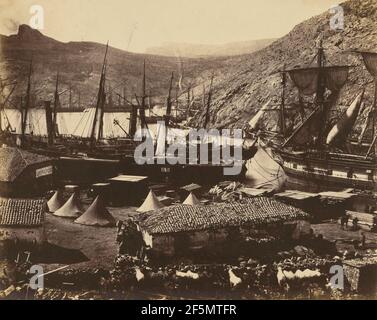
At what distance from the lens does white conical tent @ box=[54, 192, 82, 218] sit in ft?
25.1

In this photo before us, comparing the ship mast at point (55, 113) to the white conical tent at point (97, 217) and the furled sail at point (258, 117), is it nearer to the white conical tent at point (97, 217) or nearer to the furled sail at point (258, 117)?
the white conical tent at point (97, 217)

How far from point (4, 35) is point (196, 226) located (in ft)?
14.7

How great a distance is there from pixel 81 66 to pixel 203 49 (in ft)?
7.17

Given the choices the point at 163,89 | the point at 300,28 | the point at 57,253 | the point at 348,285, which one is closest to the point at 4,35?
the point at 163,89

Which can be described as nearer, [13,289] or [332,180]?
[13,289]

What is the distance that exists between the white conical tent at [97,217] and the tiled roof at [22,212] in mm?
709

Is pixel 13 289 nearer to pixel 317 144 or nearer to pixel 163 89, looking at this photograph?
pixel 163 89

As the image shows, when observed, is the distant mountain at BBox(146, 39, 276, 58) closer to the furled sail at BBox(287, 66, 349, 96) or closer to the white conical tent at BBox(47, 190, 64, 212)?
the furled sail at BBox(287, 66, 349, 96)

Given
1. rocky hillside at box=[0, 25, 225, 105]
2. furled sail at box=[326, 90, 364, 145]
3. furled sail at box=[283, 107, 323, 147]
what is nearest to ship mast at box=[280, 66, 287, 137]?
furled sail at box=[283, 107, 323, 147]

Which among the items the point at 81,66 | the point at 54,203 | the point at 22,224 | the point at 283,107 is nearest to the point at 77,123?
the point at 81,66

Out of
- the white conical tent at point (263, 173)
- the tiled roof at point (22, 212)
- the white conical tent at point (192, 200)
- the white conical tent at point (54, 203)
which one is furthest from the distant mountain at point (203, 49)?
the tiled roof at point (22, 212)

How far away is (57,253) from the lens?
7250 millimetres

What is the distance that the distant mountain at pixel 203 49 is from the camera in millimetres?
7676

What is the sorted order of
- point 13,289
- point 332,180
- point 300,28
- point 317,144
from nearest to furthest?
point 13,289, point 300,28, point 332,180, point 317,144
